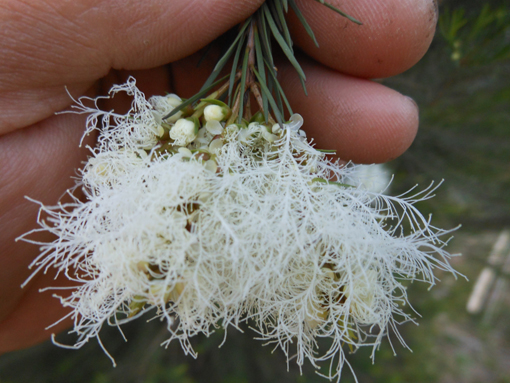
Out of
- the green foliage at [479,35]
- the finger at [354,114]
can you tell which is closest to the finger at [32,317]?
the finger at [354,114]

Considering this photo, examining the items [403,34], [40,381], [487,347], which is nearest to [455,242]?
[403,34]

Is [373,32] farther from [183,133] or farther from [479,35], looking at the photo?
[183,133]

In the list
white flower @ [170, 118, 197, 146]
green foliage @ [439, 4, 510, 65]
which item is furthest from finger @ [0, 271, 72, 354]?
green foliage @ [439, 4, 510, 65]

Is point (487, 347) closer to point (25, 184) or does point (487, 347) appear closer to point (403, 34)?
point (403, 34)

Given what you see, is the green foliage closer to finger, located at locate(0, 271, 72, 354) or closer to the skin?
the skin

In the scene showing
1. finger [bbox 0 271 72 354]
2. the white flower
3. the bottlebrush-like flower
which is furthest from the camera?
finger [bbox 0 271 72 354]

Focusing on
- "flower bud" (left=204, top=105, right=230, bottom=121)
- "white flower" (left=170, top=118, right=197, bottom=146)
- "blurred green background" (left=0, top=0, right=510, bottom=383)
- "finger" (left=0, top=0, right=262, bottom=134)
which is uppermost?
"finger" (left=0, top=0, right=262, bottom=134)

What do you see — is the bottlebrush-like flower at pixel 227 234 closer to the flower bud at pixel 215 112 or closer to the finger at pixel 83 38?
the flower bud at pixel 215 112
